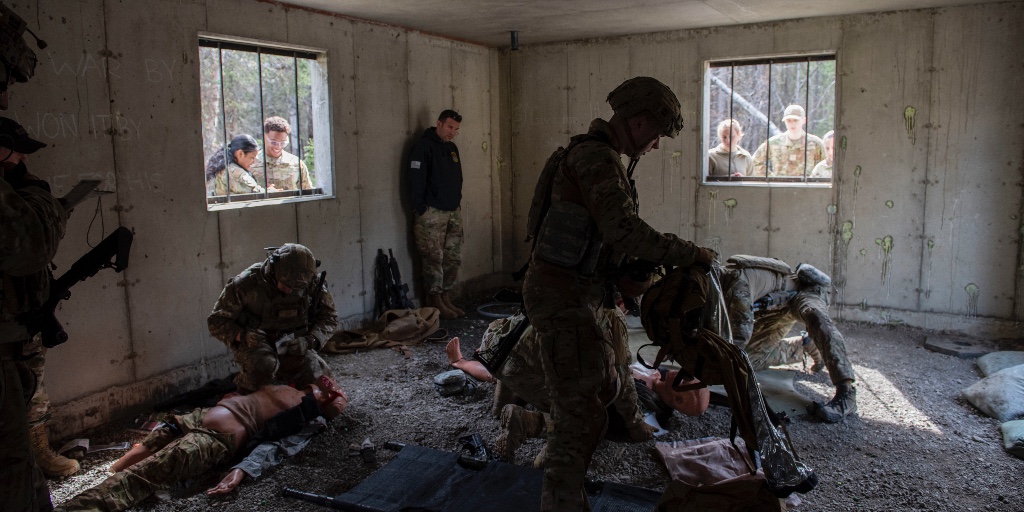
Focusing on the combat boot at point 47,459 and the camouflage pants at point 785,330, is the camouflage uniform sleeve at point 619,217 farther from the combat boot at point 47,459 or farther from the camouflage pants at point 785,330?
the combat boot at point 47,459

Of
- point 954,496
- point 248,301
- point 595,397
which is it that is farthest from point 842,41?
point 248,301

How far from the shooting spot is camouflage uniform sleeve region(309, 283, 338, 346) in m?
4.77

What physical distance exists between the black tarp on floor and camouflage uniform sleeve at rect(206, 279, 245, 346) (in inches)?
57.0

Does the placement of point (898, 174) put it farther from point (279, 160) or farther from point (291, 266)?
point (279, 160)

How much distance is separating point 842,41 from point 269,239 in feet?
18.4

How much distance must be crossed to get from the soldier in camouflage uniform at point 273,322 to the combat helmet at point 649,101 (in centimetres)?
242

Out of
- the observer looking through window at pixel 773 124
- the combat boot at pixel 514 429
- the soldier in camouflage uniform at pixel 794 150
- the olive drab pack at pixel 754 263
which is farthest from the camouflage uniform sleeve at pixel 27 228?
the soldier in camouflage uniform at pixel 794 150

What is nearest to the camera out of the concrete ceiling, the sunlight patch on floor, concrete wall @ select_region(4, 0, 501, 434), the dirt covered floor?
the dirt covered floor

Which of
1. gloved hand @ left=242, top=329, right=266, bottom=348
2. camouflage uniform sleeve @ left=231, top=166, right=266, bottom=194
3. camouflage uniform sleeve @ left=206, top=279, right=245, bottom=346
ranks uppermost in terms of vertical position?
camouflage uniform sleeve @ left=231, top=166, right=266, bottom=194

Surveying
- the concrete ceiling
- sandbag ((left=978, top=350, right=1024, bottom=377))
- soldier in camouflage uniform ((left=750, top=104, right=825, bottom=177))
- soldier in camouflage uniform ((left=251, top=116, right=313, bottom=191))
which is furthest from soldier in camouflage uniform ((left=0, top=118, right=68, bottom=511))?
soldier in camouflage uniform ((left=750, top=104, right=825, bottom=177))

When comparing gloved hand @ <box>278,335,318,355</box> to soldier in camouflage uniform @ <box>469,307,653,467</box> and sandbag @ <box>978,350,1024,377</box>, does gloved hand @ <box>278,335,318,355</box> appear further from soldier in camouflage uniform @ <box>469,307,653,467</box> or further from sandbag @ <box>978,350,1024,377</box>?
sandbag @ <box>978,350,1024,377</box>

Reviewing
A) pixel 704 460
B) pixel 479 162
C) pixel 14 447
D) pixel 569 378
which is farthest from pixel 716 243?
pixel 14 447

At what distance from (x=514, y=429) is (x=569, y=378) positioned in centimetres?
104

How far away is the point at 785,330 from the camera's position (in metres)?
5.25
